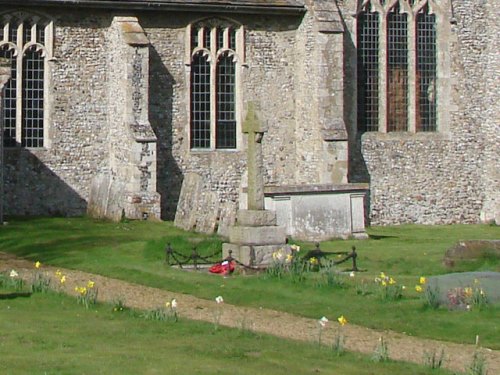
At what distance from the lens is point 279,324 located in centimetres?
1911

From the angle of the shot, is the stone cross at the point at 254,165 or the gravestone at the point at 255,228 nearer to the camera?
the gravestone at the point at 255,228

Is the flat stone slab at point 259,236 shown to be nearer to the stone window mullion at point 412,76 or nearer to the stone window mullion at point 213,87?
the stone window mullion at point 213,87

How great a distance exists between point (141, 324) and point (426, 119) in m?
24.8

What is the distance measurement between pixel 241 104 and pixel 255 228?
14787mm

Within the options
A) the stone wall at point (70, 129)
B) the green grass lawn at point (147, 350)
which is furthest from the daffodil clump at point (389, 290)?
the stone wall at point (70, 129)

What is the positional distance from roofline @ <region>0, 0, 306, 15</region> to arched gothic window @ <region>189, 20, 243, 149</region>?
0.58 m

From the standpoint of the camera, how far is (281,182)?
130 feet

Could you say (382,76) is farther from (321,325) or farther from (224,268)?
(321,325)

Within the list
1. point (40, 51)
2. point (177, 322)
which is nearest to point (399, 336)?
point (177, 322)

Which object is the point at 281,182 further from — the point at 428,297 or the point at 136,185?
the point at 428,297

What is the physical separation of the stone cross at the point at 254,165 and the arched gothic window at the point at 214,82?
13.1 m

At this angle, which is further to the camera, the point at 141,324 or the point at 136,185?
the point at 136,185

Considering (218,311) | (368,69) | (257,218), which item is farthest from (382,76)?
(218,311)

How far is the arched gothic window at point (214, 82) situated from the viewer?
1529 inches
